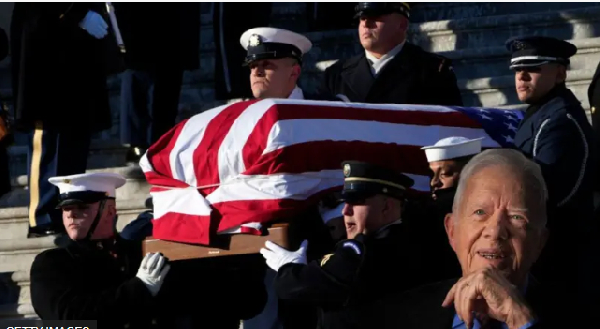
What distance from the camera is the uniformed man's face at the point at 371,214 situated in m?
5.49

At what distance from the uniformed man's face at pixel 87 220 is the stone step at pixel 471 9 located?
444 cm

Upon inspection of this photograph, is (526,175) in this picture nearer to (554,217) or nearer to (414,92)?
(554,217)

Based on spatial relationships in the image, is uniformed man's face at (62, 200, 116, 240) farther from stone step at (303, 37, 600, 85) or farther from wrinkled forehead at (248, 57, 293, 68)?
stone step at (303, 37, 600, 85)

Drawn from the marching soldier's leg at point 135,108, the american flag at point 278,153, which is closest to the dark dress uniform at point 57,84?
the marching soldier's leg at point 135,108

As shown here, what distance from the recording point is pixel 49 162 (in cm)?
817

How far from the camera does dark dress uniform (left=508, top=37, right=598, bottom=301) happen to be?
578 cm

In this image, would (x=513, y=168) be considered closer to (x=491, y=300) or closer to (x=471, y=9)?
(x=491, y=300)

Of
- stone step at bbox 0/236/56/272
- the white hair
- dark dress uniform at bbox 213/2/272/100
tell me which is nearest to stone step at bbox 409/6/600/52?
dark dress uniform at bbox 213/2/272/100

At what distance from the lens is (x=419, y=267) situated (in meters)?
5.19

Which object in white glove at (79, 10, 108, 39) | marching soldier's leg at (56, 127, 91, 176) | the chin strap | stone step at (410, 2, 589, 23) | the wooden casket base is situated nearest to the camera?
the wooden casket base

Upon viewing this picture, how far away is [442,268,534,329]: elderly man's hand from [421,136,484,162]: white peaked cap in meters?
2.48

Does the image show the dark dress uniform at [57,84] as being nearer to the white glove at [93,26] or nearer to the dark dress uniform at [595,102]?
the white glove at [93,26]

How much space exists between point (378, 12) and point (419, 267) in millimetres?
2030

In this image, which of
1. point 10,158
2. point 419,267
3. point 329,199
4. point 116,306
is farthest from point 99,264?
point 10,158
